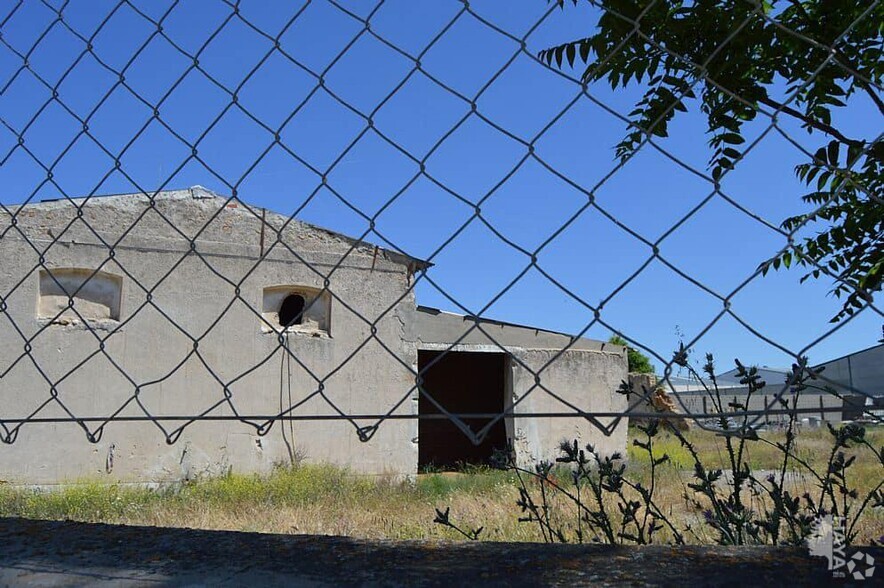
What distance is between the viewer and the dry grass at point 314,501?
20.2ft

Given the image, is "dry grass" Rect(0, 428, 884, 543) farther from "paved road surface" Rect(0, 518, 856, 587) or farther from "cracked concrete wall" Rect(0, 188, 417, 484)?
"paved road surface" Rect(0, 518, 856, 587)

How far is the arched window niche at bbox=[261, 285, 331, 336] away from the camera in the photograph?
10.5 meters

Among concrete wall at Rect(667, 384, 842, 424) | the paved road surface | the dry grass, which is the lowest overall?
the dry grass

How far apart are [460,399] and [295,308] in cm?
672

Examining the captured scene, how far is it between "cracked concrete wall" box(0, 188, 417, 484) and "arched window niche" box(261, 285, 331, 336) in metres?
0.14

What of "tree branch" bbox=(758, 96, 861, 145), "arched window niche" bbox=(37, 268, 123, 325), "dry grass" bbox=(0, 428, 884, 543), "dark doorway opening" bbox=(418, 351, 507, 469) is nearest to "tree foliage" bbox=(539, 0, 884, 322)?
"tree branch" bbox=(758, 96, 861, 145)

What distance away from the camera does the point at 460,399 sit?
16578 mm

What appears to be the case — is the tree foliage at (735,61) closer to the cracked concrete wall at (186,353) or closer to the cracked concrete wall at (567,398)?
the cracked concrete wall at (186,353)

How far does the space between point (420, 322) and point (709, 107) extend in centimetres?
→ 1221

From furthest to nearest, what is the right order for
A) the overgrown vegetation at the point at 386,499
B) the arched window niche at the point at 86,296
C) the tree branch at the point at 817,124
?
1. the arched window niche at the point at 86,296
2. the overgrown vegetation at the point at 386,499
3. the tree branch at the point at 817,124

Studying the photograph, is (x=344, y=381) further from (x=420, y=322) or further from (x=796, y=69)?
(x=796, y=69)

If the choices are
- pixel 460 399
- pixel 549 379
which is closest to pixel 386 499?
pixel 549 379

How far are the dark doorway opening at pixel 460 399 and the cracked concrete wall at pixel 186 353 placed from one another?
4.79m

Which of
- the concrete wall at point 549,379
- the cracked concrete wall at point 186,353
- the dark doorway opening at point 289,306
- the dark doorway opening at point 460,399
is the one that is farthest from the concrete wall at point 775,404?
the dark doorway opening at point 460,399
